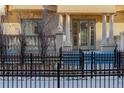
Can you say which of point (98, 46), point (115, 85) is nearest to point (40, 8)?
point (98, 46)

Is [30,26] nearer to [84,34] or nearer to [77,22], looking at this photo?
[77,22]

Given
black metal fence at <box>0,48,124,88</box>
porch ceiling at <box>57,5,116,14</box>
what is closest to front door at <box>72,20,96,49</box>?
porch ceiling at <box>57,5,116,14</box>

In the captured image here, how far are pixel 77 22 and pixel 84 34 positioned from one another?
1112mm

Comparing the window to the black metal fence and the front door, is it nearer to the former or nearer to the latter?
the front door

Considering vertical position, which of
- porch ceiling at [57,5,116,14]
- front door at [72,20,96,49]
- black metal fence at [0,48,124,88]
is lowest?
black metal fence at [0,48,124,88]

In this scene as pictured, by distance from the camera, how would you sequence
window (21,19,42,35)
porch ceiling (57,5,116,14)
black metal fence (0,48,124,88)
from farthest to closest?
window (21,19,42,35) → porch ceiling (57,5,116,14) → black metal fence (0,48,124,88)

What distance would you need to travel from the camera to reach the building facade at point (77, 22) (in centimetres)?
2939

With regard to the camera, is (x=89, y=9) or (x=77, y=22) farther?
(x=77, y=22)

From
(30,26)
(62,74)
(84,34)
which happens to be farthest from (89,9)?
(62,74)

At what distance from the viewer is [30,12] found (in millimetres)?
30875

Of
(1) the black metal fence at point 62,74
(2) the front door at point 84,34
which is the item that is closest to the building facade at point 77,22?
(2) the front door at point 84,34

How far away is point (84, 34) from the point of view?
31.1 metres

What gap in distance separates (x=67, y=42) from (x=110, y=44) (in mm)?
3162

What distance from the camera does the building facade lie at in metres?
29.4
